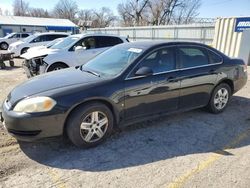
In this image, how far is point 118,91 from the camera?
3.80 meters

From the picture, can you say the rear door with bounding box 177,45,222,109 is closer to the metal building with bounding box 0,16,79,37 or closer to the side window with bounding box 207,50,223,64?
the side window with bounding box 207,50,223,64

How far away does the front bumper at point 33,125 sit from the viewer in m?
3.30

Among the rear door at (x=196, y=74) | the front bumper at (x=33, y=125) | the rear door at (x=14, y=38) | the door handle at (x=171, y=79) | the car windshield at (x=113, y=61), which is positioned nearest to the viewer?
the front bumper at (x=33, y=125)

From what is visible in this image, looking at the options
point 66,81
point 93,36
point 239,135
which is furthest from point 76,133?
point 93,36

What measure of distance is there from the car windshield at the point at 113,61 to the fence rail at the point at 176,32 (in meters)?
11.8

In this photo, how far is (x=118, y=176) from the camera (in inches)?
122

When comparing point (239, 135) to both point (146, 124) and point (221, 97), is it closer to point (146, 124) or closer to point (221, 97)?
point (221, 97)

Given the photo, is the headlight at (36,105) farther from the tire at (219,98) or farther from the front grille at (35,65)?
the front grille at (35,65)

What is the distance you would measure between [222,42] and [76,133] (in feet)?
36.2

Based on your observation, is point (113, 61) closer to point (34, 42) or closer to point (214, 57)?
point (214, 57)

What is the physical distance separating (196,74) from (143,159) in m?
2.03

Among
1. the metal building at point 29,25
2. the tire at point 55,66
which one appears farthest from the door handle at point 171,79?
the metal building at point 29,25

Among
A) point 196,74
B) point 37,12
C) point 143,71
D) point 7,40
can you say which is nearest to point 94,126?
point 143,71

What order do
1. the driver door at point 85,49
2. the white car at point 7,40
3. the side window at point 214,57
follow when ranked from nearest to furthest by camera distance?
the side window at point 214,57 < the driver door at point 85,49 < the white car at point 7,40
